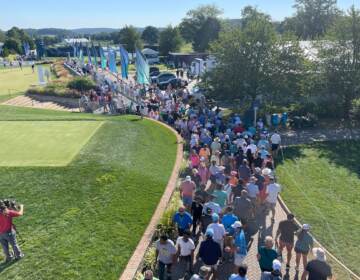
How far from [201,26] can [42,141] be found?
229 feet

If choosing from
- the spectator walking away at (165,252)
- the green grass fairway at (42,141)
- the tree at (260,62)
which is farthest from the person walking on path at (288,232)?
the tree at (260,62)

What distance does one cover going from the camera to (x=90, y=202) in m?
13.1

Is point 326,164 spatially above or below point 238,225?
below

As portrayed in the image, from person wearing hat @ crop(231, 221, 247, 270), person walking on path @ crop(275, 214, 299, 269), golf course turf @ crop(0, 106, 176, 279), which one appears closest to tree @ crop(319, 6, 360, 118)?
golf course turf @ crop(0, 106, 176, 279)

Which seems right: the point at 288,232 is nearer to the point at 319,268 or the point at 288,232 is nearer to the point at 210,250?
the point at 319,268

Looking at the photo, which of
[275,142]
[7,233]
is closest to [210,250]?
[7,233]

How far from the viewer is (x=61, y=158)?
651 inches

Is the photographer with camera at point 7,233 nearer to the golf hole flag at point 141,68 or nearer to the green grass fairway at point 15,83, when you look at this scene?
the golf hole flag at point 141,68

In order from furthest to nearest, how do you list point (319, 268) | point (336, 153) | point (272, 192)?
1. point (336, 153)
2. point (272, 192)
3. point (319, 268)

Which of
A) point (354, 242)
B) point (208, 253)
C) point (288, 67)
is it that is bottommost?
point (354, 242)

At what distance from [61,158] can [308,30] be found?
7883 cm

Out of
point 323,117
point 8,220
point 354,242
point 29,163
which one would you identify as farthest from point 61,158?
point 323,117

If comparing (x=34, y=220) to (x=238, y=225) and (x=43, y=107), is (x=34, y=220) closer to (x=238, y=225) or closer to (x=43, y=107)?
(x=238, y=225)

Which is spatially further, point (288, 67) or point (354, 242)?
point (288, 67)
